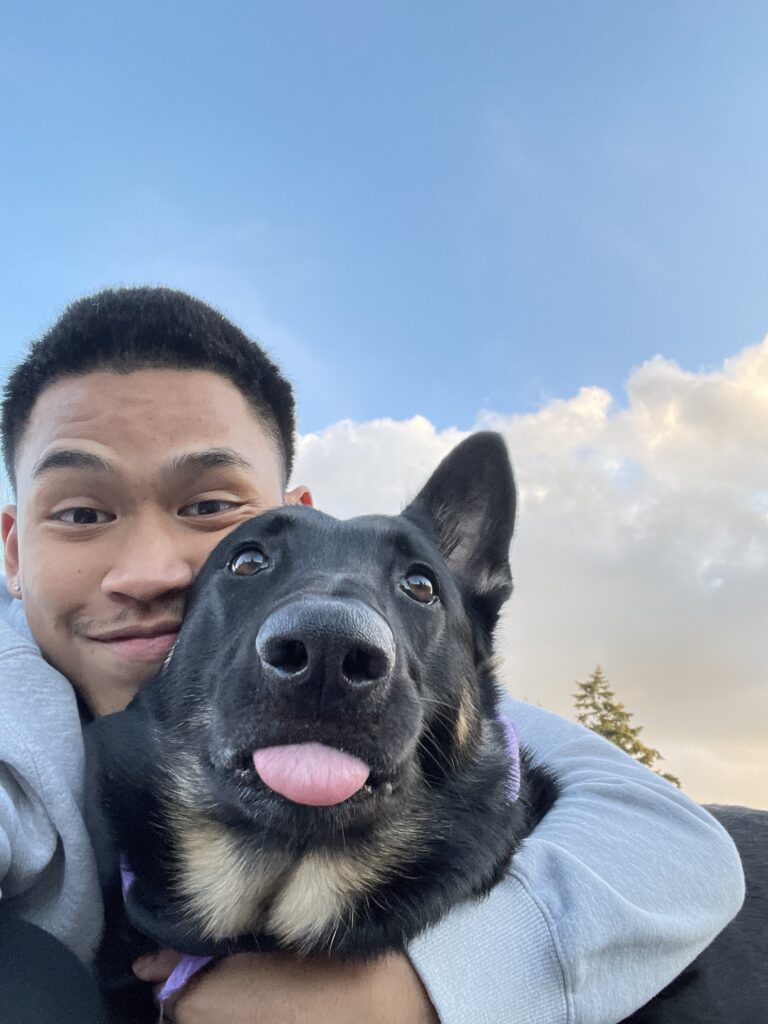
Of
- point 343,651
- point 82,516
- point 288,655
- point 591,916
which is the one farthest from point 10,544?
point 591,916

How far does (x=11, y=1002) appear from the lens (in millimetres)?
1751

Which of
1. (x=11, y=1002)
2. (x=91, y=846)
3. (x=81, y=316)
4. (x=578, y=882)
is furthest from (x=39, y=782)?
(x=81, y=316)

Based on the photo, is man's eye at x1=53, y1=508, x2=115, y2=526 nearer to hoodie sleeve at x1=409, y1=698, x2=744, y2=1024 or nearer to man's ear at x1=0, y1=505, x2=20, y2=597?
man's ear at x1=0, y1=505, x2=20, y2=597

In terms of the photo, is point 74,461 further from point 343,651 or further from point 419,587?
point 343,651

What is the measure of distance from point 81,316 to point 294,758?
213cm

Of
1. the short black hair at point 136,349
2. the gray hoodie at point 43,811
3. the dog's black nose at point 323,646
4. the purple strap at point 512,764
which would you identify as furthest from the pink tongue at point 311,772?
the short black hair at point 136,349

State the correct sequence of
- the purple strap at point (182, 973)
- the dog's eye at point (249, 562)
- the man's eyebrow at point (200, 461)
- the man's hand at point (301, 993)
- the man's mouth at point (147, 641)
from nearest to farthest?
the man's hand at point (301, 993)
the purple strap at point (182, 973)
the dog's eye at point (249, 562)
the man's mouth at point (147, 641)
the man's eyebrow at point (200, 461)

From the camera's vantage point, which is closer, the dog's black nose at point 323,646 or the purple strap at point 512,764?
the dog's black nose at point 323,646

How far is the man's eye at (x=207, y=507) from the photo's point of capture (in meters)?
3.10

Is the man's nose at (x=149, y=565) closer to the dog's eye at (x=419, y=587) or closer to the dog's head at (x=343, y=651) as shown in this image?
the dog's head at (x=343, y=651)

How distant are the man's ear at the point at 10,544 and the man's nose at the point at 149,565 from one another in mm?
810

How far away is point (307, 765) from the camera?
1.99 m

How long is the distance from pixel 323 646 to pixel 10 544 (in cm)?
222

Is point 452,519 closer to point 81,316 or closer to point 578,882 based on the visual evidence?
point 578,882
